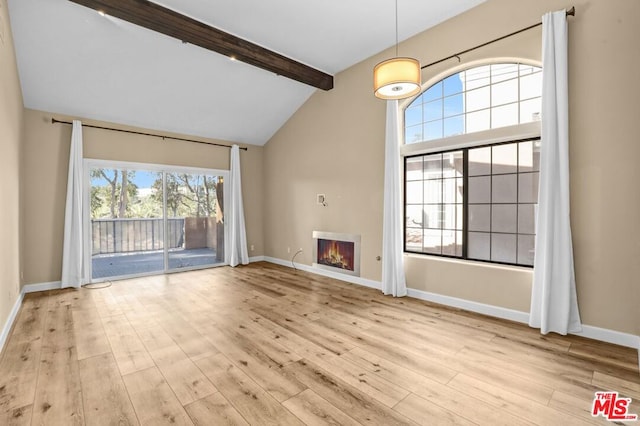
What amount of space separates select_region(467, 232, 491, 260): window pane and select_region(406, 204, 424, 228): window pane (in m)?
0.74

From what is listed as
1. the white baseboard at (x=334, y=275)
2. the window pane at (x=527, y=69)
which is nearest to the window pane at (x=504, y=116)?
the window pane at (x=527, y=69)

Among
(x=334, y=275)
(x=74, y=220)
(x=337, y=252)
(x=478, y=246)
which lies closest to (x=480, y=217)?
(x=478, y=246)

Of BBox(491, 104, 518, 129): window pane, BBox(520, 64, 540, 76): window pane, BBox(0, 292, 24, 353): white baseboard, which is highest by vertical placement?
BBox(520, 64, 540, 76): window pane

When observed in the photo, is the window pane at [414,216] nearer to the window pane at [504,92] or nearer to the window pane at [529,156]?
the window pane at [529,156]

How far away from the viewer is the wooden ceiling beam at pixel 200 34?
3355mm

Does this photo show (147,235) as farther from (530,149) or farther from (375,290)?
(530,149)

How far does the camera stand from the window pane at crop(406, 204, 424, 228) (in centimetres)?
447

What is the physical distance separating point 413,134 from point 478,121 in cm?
92

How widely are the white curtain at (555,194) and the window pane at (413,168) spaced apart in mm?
1610

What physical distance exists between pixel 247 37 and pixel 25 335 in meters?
4.40

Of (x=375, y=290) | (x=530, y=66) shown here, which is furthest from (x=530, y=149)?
(x=375, y=290)

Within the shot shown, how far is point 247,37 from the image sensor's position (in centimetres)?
430

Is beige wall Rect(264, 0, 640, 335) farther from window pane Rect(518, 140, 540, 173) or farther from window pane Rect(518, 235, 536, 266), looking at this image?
window pane Rect(518, 140, 540, 173)

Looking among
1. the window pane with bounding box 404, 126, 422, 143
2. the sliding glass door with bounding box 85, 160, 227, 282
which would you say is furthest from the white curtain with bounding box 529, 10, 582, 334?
the sliding glass door with bounding box 85, 160, 227, 282
